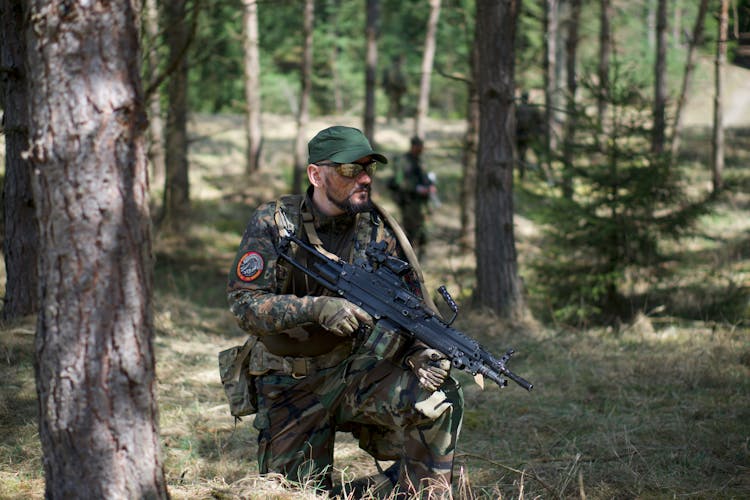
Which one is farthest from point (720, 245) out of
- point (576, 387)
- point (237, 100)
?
point (237, 100)

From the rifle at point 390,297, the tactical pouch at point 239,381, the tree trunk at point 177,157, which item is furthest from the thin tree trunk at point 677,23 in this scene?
the tactical pouch at point 239,381

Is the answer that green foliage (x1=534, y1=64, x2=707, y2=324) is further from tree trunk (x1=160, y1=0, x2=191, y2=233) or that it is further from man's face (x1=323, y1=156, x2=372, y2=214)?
tree trunk (x1=160, y1=0, x2=191, y2=233)

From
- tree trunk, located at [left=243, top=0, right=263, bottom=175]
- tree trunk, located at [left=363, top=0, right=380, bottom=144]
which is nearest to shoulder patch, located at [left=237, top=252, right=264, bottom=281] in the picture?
tree trunk, located at [left=363, top=0, right=380, bottom=144]

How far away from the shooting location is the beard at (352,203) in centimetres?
407

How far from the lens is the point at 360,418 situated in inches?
161

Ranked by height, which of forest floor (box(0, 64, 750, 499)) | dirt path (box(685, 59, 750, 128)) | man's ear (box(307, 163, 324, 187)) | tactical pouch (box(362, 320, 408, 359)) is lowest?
forest floor (box(0, 64, 750, 499))

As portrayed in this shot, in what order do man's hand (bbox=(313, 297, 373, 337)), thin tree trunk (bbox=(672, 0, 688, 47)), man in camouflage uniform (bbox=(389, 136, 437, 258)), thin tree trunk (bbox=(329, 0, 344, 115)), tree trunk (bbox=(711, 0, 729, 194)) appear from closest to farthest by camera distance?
1. man's hand (bbox=(313, 297, 373, 337))
2. man in camouflage uniform (bbox=(389, 136, 437, 258))
3. tree trunk (bbox=(711, 0, 729, 194))
4. thin tree trunk (bbox=(329, 0, 344, 115))
5. thin tree trunk (bbox=(672, 0, 688, 47))

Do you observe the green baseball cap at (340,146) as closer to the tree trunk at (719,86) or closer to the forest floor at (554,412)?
the forest floor at (554,412)

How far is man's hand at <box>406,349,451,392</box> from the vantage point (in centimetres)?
380

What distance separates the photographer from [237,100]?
34250mm

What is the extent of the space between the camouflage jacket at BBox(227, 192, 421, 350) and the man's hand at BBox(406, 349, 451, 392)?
39 cm

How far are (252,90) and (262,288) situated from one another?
635 inches

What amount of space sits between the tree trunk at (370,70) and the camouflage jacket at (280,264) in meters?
13.9

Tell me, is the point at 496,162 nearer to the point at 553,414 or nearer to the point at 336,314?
the point at 553,414
